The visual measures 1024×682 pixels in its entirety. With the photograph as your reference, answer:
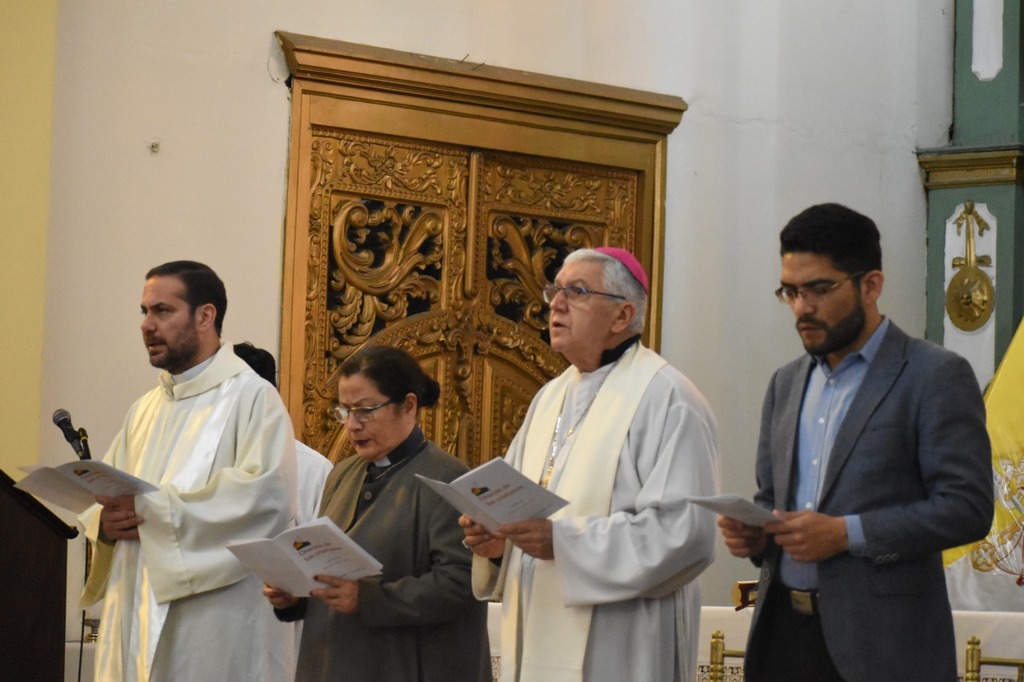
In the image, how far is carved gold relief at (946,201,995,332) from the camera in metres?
10.1

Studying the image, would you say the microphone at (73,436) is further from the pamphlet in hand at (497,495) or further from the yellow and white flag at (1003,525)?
the yellow and white flag at (1003,525)

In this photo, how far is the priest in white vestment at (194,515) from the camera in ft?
16.6

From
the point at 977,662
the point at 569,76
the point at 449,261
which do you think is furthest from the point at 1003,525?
the point at 569,76

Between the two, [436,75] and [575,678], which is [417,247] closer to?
[436,75]

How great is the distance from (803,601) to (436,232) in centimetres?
544

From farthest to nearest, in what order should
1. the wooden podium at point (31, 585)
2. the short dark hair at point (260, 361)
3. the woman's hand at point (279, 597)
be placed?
1. the short dark hair at point (260, 361)
2. the wooden podium at point (31, 585)
3. the woman's hand at point (279, 597)

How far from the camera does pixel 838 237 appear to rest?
12.7ft

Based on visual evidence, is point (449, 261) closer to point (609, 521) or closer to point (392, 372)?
point (392, 372)

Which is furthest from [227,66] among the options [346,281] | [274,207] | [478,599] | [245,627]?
[478,599]

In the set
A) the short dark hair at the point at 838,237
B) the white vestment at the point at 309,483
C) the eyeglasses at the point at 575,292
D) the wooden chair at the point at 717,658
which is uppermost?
the short dark hair at the point at 838,237

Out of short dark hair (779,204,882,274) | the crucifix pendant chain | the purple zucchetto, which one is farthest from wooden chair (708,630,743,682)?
short dark hair (779,204,882,274)

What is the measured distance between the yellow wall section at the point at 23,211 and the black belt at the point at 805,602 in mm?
4500

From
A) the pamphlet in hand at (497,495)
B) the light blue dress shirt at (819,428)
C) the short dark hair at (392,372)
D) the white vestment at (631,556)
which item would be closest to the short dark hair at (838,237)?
the light blue dress shirt at (819,428)

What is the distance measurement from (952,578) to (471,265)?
319 cm
